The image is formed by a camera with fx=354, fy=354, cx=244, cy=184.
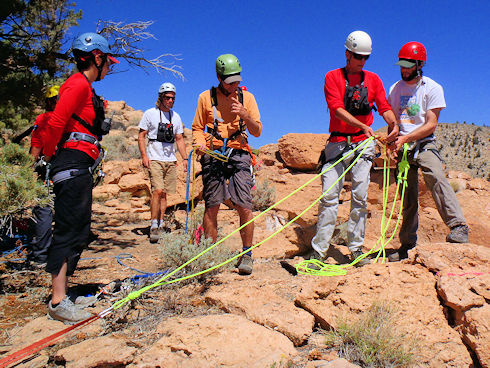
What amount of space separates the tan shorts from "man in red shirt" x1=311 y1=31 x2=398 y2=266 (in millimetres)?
2850

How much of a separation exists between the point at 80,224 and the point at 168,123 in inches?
127

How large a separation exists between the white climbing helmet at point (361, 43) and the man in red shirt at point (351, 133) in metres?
0.01

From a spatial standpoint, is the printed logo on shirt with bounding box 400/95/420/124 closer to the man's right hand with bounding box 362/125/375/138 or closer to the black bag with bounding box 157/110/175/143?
the man's right hand with bounding box 362/125/375/138

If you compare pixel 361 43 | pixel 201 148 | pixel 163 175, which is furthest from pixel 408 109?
pixel 163 175

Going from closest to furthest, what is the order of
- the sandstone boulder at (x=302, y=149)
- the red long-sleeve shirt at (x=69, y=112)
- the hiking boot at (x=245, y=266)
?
the red long-sleeve shirt at (x=69, y=112)
the hiking boot at (x=245, y=266)
the sandstone boulder at (x=302, y=149)

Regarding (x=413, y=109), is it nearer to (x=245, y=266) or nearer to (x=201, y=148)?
(x=201, y=148)

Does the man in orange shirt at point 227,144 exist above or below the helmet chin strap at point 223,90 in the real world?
below

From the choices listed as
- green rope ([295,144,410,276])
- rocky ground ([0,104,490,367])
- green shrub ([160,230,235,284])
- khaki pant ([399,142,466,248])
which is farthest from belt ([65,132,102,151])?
khaki pant ([399,142,466,248])

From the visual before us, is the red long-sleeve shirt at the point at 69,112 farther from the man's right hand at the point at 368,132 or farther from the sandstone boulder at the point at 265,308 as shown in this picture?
the man's right hand at the point at 368,132

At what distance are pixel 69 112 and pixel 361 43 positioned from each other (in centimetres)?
292

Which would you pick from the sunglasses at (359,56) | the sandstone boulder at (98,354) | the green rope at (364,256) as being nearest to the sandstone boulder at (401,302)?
the green rope at (364,256)

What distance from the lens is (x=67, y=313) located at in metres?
2.71

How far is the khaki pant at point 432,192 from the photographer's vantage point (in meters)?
3.72

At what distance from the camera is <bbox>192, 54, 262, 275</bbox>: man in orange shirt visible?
A: 150 inches
